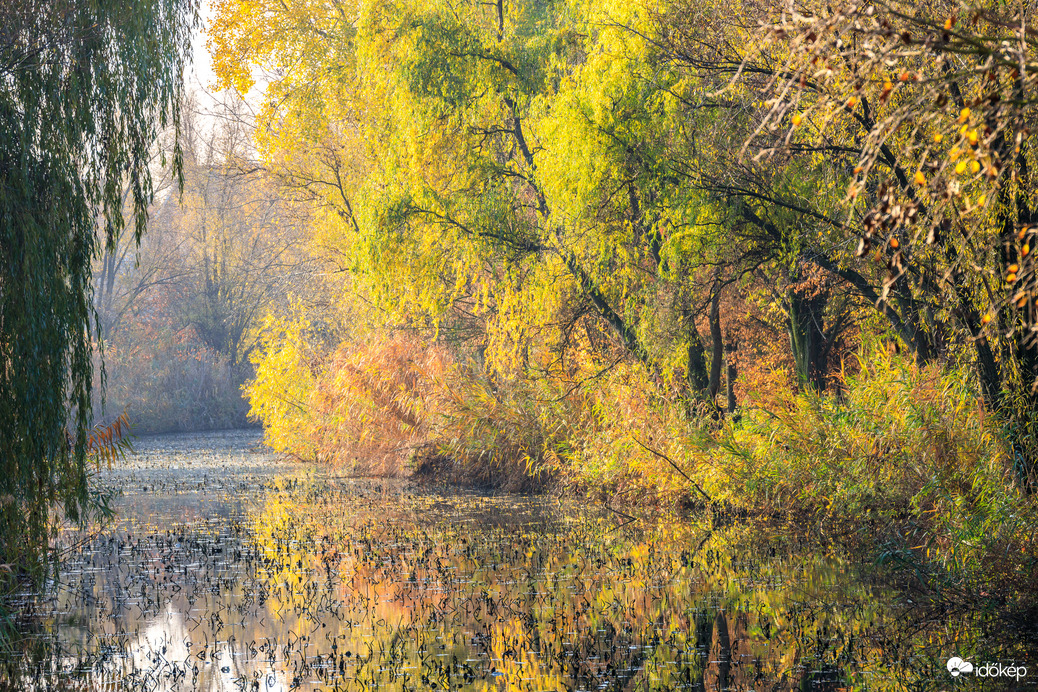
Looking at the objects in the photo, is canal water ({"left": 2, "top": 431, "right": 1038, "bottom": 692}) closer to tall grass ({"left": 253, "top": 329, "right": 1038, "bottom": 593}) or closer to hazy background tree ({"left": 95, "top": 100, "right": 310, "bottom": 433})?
tall grass ({"left": 253, "top": 329, "right": 1038, "bottom": 593})

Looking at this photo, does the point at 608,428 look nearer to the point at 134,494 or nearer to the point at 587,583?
the point at 587,583

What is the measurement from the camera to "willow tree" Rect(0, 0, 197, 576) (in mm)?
8805

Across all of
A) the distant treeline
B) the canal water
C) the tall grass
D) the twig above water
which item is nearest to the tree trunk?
the distant treeline

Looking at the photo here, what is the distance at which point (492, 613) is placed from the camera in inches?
397

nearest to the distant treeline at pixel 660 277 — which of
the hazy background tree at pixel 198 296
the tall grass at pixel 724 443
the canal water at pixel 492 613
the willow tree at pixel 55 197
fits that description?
the tall grass at pixel 724 443

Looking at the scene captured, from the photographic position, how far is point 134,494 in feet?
71.6

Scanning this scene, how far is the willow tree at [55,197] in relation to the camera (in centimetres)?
880

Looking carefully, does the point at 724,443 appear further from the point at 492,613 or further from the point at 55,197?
the point at 55,197

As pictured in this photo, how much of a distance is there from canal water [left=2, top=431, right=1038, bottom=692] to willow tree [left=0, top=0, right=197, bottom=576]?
1587mm

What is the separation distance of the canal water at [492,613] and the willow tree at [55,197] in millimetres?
1587

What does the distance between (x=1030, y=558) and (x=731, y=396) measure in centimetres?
1080

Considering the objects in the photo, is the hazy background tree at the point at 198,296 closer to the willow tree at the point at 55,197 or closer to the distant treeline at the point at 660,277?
the distant treeline at the point at 660,277

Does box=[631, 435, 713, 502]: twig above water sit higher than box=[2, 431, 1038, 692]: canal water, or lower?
higher

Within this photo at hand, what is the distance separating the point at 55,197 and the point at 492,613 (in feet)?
17.9
